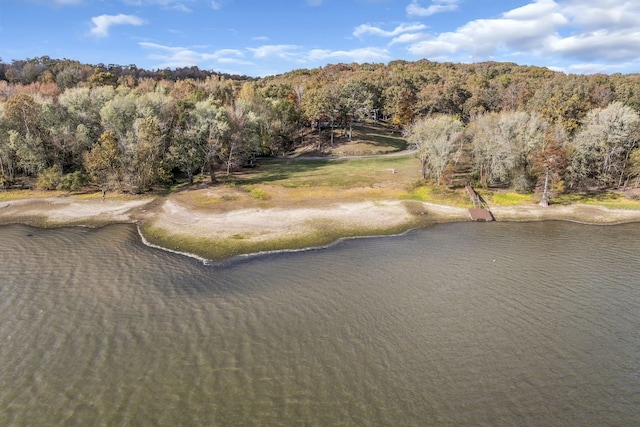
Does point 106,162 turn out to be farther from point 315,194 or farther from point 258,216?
point 315,194

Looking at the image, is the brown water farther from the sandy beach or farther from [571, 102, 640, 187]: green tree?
[571, 102, 640, 187]: green tree

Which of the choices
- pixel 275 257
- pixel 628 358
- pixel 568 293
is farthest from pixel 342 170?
pixel 628 358

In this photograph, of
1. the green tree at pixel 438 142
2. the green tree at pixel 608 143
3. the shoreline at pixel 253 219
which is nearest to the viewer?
the shoreline at pixel 253 219

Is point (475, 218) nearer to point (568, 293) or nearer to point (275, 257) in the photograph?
point (568, 293)

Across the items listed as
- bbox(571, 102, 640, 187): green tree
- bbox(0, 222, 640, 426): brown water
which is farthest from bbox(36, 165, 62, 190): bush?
bbox(571, 102, 640, 187): green tree

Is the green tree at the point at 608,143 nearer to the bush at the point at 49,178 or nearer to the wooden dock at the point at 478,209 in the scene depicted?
the wooden dock at the point at 478,209

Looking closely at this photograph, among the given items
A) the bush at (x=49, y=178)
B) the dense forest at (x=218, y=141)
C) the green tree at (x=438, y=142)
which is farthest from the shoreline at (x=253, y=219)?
the green tree at (x=438, y=142)
